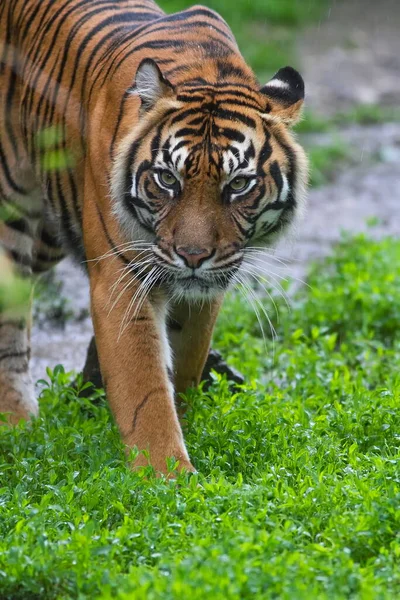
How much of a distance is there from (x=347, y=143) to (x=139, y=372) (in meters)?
6.54

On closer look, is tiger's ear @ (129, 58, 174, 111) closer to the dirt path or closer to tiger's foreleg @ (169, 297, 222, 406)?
tiger's foreleg @ (169, 297, 222, 406)

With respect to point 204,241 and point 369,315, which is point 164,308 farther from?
point 369,315

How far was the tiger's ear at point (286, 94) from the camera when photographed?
4.05 metres

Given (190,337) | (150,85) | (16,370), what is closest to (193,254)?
(150,85)

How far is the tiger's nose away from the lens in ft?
12.1

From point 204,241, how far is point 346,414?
93 cm

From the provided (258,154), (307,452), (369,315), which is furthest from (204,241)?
(369,315)

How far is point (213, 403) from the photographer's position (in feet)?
14.5

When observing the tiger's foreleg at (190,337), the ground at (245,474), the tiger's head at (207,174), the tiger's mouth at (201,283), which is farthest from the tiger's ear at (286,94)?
the ground at (245,474)

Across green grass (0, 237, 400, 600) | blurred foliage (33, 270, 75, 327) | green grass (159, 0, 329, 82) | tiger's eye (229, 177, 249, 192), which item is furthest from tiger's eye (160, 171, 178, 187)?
green grass (159, 0, 329, 82)

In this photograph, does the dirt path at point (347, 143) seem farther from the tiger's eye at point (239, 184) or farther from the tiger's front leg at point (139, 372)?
the tiger's eye at point (239, 184)

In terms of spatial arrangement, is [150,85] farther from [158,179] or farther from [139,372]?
[139,372]

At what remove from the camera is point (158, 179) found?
3.86 meters

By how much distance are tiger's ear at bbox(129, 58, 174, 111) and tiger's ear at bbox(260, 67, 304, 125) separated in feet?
1.22
